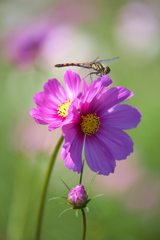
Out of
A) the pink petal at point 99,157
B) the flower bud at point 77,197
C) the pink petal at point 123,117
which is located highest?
the pink petal at point 123,117

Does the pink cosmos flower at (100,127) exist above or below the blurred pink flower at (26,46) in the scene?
below

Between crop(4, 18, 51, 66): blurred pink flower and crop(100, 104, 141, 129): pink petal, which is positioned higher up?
crop(4, 18, 51, 66): blurred pink flower

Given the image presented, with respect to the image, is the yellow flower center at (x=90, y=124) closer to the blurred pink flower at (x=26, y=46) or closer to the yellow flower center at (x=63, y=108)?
the yellow flower center at (x=63, y=108)

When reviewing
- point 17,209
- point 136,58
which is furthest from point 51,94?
point 136,58

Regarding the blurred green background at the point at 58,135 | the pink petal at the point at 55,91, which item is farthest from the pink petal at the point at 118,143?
the blurred green background at the point at 58,135

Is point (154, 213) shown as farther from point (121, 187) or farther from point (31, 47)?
point (31, 47)

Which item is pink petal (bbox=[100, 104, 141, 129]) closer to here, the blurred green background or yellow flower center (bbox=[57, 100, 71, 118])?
yellow flower center (bbox=[57, 100, 71, 118])

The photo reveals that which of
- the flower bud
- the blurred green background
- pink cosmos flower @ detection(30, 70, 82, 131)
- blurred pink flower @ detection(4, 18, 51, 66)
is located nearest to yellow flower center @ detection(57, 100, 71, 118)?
pink cosmos flower @ detection(30, 70, 82, 131)
